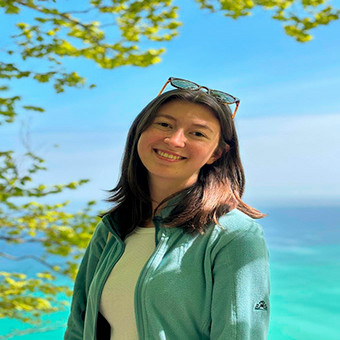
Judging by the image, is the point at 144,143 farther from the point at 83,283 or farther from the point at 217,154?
the point at 83,283

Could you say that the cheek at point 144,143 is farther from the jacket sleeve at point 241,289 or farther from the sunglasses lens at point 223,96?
the jacket sleeve at point 241,289

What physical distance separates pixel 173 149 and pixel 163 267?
353 millimetres

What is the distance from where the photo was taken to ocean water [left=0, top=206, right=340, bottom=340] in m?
6.00

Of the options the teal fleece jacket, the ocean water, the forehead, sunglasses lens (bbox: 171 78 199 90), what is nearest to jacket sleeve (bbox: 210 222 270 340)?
the teal fleece jacket

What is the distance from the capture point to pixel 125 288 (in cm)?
142

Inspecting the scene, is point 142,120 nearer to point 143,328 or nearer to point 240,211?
point 240,211

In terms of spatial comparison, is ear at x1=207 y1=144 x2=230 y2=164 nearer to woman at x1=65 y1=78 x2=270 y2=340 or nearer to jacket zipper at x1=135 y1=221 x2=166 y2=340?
woman at x1=65 y1=78 x2=270 y2=340

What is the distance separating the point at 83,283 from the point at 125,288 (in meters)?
0.39

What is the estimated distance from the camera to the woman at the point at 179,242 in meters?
1.29

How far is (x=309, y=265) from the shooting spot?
11.3m

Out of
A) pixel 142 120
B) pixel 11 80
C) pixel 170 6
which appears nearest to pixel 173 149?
pixel 142 120

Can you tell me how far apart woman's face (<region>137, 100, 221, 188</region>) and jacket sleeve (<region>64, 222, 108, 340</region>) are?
0.40 m

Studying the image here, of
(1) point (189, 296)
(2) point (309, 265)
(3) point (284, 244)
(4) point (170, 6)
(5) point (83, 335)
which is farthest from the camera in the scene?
(3) point (284, 244)

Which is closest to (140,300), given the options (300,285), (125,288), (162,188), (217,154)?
(125,288)
